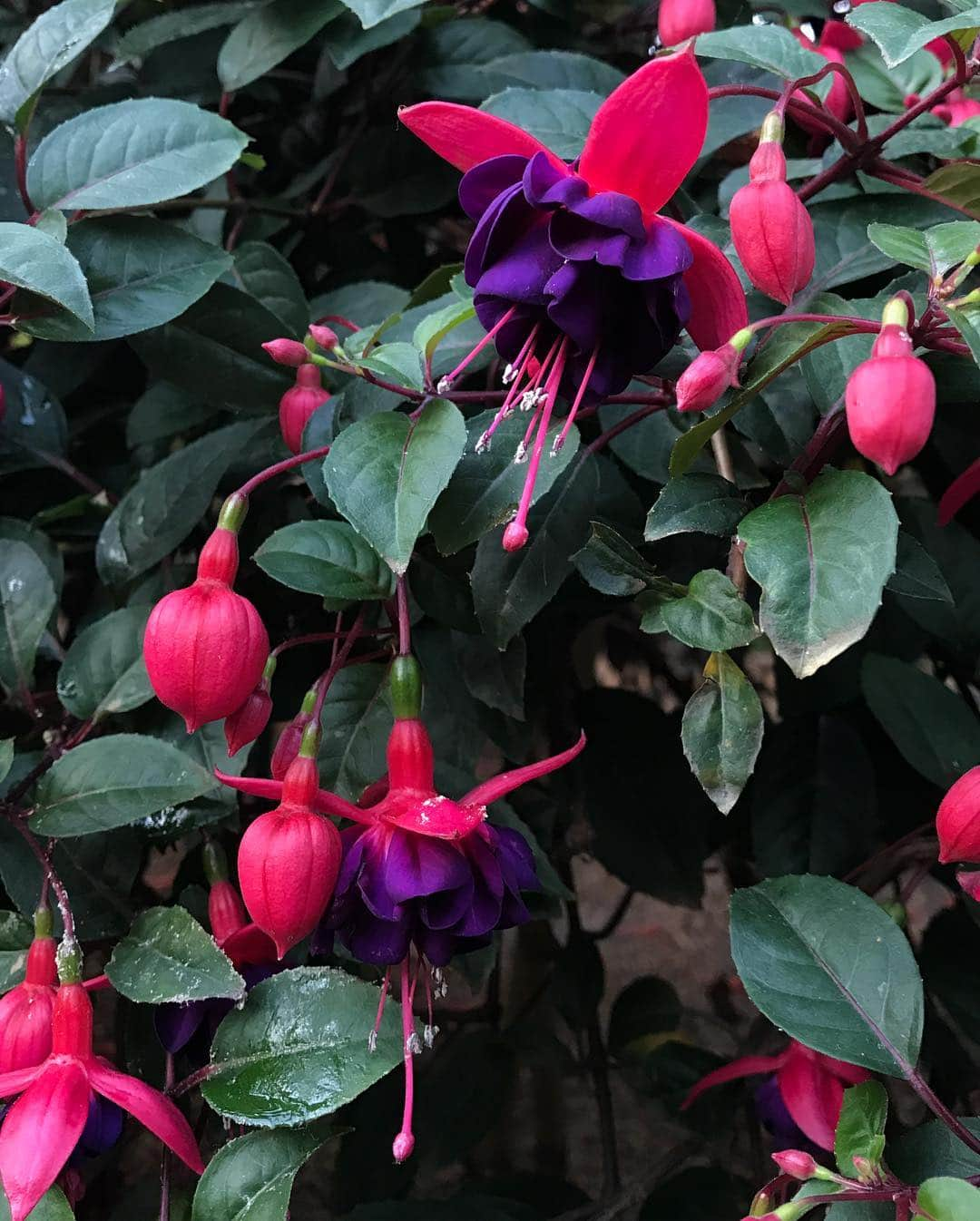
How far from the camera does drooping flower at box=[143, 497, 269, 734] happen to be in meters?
0.49

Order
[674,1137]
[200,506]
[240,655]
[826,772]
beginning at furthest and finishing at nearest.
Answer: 1. [674,1137]
2. [826,772]
3. [200,506]
4. [240,655]

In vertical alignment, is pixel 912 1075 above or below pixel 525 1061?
above

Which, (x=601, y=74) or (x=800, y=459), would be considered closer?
(x=800, y=459)

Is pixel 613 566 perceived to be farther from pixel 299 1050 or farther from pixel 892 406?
pixel 299 1050

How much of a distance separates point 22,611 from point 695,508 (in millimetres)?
472

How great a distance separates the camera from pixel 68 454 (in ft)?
3.17

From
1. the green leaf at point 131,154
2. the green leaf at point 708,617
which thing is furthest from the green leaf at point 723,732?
the green leaf at point 131,154

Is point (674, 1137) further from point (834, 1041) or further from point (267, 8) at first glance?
point (267, 8)

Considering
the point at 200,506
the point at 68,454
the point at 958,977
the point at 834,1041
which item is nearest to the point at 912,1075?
the point at 834,1041

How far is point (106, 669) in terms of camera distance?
687mm

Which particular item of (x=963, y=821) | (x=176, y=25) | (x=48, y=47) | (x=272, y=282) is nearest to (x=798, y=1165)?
(x=963, y=821)

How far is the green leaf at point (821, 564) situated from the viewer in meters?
0.45

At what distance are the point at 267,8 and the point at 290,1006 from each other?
75 cm

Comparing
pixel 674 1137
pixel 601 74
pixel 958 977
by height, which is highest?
pixel 601 74
